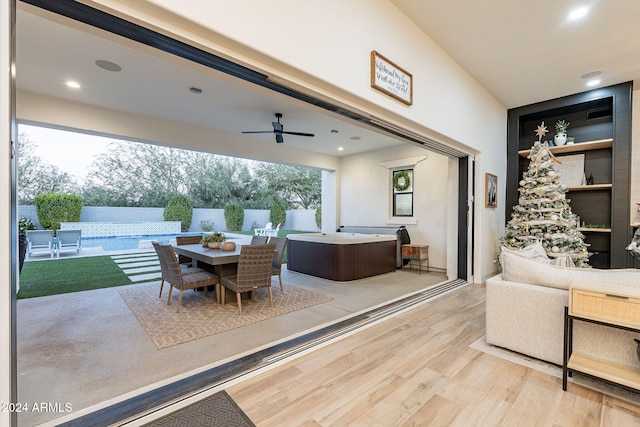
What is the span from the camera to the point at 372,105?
8.64 feet

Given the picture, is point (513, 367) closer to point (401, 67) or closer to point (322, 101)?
point (322, 101)

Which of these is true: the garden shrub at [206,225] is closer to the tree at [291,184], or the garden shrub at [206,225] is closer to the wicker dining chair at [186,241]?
the tree at [291,184]

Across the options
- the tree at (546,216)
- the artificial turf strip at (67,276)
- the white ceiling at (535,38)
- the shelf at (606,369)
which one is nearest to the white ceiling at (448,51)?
the white ceiling at (535,38)

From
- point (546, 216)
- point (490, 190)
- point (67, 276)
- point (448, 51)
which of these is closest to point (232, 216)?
point (67, 276)

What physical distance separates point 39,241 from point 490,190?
32.9 feet

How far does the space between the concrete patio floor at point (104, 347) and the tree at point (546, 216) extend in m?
2.35

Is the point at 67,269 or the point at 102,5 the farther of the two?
the point at 67,269

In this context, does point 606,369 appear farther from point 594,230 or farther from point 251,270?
point 594,230

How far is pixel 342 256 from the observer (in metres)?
4.95

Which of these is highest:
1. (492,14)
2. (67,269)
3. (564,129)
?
(492,14)

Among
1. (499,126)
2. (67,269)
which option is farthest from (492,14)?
(67,269)

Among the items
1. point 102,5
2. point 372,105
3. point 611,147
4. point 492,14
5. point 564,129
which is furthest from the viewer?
point 564,129

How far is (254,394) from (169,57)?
84.9 inches

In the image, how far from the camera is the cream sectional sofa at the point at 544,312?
185 centimetres
